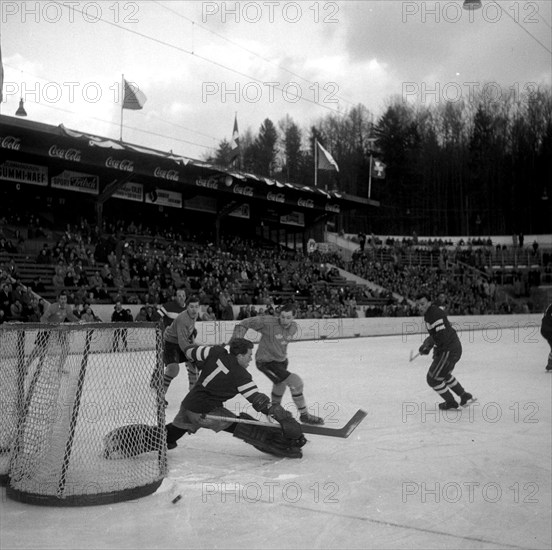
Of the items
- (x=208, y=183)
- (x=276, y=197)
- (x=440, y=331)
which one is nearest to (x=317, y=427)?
(x=440, y=331)

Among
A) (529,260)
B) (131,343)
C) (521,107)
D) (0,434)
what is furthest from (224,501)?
(521,107)

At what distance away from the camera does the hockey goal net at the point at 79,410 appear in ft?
15.8

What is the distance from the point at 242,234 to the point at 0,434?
98.7 feet

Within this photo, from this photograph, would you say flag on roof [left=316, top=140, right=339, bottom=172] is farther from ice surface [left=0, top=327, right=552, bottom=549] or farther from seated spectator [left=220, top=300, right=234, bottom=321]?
ice surface [left=0, top=327, right=552, bottom=549]

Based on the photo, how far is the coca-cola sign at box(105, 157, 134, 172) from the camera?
2486cm

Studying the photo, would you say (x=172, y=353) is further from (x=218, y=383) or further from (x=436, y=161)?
(x=436, y=161)

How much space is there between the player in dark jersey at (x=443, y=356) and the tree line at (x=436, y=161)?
49514 millimetres

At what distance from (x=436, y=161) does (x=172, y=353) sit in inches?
2246

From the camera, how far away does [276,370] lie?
7473 millimetres

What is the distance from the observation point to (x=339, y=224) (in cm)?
5484

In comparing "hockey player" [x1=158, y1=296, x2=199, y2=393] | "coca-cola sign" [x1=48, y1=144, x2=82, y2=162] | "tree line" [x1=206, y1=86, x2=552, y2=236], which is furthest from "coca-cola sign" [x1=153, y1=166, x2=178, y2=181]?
"tree line" [x1=206, y1=86, x2=552, y2=236]

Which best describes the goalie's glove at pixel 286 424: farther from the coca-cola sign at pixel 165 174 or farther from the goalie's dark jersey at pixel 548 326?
the coca-cola sign at pixel 165 174

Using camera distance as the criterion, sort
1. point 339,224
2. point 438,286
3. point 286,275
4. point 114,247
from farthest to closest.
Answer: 1. point 339,224
2. point 438,286
3. point 286,275
4. point 114,247

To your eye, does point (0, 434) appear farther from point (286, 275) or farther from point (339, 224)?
→ point (339, 224)
